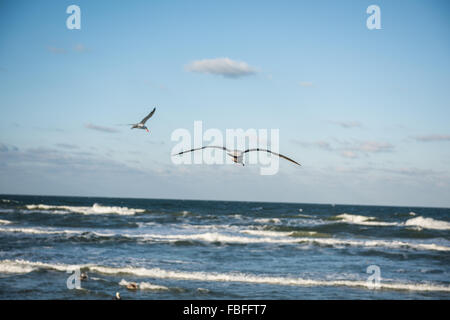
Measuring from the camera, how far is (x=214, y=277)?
1502 centimetres

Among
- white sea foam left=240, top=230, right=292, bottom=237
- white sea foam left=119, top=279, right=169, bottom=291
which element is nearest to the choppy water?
white sea foam left=119, top=279, right=169, bottom=291

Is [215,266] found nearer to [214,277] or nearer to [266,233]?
[214,277]

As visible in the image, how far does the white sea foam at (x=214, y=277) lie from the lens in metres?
14.3

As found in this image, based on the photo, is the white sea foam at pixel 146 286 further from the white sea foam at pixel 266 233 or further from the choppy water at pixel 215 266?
the white sea foam at pixel 266 233

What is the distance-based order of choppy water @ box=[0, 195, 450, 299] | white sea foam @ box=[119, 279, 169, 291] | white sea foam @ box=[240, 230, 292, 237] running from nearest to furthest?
1. choppy water @ box=[0, 195, 450, 299]
2. white sea foam @ box=[119, 279, 169, 291]
3. white sea foam @ box=[240, 230, 292, 237]

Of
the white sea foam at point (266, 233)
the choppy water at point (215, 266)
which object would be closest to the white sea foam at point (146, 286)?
the choppy water at point (215, 266)

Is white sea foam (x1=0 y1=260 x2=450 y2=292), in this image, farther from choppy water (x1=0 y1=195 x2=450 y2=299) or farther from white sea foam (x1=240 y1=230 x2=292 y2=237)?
white sea foam (x1=240 y1=230 x2=292 y2=237)

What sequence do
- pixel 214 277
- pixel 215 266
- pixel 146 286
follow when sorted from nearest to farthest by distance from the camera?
pixel 146 286 → pixel 214 277 → pixel 215 266

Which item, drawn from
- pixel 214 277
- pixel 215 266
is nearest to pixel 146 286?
pixel 214 277

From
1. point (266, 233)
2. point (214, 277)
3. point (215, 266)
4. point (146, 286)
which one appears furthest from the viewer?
point (266, 233)

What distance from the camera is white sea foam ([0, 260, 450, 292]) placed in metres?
14.3

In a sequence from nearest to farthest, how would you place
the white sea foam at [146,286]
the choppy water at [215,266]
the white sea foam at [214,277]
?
1. the choppy water at [215,266]
2. the white sea foam at [146,286]
3. the white sea foam at [214,277]

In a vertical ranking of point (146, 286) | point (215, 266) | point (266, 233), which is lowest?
point (266, 233)

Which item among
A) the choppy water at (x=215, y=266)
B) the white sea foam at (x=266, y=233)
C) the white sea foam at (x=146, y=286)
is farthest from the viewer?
Answer: the white sea foam at (x=266, y=233)
